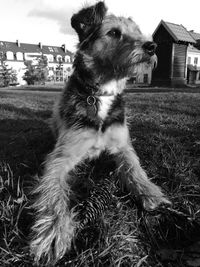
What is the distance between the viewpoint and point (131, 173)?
3.05 m

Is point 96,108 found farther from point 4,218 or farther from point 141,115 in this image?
point 141,115

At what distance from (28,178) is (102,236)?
153 centimetres

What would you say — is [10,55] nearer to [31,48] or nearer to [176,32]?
[31,48]

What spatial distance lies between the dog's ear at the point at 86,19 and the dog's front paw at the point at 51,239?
270 cm

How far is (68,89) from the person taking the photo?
12.2 ft

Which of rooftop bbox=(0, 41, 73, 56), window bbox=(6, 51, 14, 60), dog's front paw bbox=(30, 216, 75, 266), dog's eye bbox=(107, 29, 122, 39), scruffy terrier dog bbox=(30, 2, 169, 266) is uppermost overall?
rooftop bbox=(0, 41, 73, 56)

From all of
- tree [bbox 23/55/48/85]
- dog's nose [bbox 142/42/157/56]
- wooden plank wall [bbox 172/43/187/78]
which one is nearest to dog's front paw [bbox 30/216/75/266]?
dog's nose [bbox 142/42/157/56]

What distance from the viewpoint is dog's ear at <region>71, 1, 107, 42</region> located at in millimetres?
3736

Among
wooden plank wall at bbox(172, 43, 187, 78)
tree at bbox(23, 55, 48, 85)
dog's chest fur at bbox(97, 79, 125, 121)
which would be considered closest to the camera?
dog's chest fur at bbox(97, 79, 125, 121)

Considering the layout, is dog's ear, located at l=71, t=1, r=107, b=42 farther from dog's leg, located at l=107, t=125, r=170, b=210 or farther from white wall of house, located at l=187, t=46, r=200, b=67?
white wall of house, located at l=187, t=46, r=200, b=67

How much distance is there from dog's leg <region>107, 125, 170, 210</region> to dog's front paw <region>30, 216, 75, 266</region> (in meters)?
0.83

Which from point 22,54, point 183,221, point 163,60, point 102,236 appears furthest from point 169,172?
point 22,54

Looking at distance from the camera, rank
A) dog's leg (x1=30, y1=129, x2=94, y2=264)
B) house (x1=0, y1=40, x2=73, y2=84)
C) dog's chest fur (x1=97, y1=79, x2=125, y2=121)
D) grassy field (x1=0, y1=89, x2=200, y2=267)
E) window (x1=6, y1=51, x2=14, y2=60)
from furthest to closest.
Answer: window (x1=6, y1=51, x2=14, y2=60) → house (x1=0, y1=40, x2=73, y2=84) → dog's chest fur (x1=97, y1=79, x2=125, y2=121) → dog's leg (x1=30, y1=129, x2=94, y2=264) → grassy field (x1=0, y1=89, x2=200, y2=267)

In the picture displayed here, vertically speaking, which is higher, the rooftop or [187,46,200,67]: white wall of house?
the rooftop
